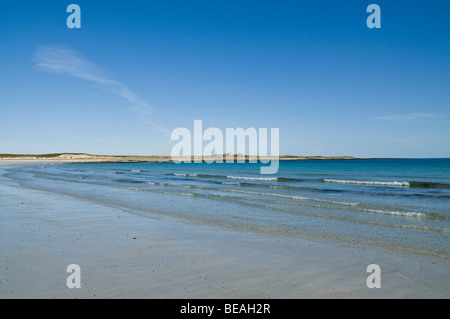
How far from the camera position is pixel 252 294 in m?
5.36

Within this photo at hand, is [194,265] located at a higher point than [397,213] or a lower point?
higher

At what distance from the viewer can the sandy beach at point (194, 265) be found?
5473mm

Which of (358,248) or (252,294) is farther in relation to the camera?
(358,248)

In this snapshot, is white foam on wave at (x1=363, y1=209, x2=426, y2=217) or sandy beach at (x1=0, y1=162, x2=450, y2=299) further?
white foam on wave at (x1=363, y1=209, x2=426, y2=217)

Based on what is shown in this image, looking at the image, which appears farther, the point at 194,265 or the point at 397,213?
the point at 397,213

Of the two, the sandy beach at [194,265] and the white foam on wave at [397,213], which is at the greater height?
the sandy beach at [194,265]

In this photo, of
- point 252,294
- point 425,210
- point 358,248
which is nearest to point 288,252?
point 358,248

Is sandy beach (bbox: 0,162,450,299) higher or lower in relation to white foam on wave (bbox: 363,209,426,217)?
higher

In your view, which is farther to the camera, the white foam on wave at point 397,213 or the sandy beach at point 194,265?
the white foam on wave at point 397,213

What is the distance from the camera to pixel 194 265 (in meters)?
6.88

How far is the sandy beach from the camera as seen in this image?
547 centimetres
